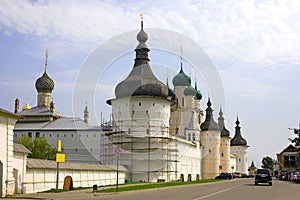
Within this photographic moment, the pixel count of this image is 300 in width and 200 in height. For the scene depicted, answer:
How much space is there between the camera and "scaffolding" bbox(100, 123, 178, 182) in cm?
5269

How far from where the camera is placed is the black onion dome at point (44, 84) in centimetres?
7306

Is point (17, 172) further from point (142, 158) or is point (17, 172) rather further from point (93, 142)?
point (93, 142)

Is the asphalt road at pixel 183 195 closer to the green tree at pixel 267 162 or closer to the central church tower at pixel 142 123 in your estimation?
the central church tower at pixel 142 123

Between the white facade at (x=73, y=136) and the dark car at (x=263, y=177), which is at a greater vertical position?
the white facade at (x=73, y=136)

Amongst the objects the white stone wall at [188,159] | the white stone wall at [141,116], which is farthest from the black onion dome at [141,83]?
the white stone wall at [188,159]

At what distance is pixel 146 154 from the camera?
174 ft

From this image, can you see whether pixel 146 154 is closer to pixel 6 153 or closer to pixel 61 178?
pixel 61 178

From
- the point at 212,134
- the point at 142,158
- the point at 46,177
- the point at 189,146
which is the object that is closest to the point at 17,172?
the point at 46,177

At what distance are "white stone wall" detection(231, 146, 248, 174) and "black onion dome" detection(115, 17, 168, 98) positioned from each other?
207 ft

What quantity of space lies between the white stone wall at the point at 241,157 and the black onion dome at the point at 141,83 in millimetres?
62997

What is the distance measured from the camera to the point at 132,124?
54.6 metres

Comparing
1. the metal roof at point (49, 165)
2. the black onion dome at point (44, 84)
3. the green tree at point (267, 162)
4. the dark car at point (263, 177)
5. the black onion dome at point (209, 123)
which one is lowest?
the green tree at point (267, 162)

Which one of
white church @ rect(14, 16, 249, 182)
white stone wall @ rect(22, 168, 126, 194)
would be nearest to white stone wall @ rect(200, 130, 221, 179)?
white church @ rect(14, 16, 249, 182)

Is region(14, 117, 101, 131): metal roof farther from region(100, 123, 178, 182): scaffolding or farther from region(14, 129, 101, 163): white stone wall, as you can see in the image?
region(100, 123, 178, 182): scaffolding
